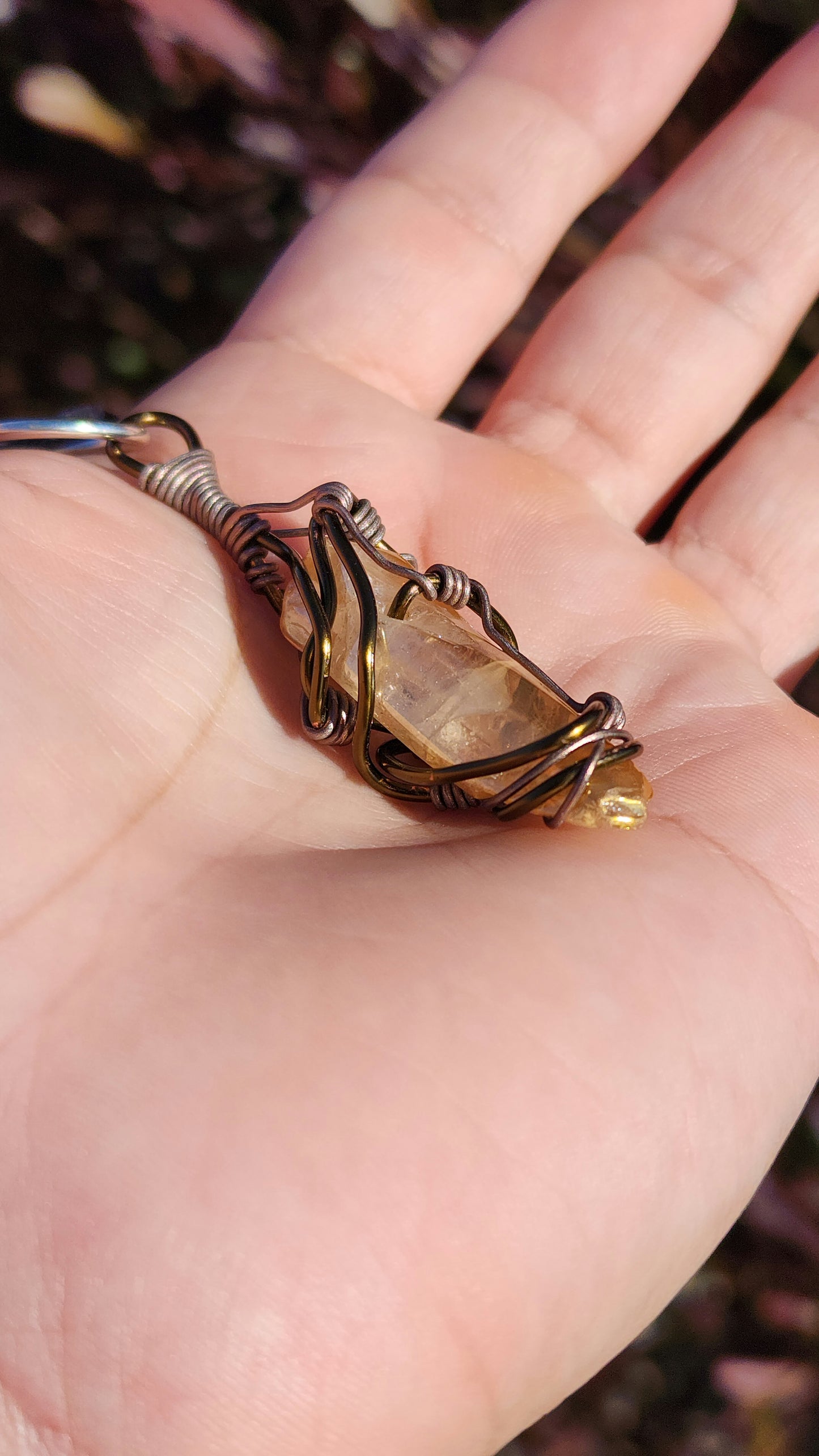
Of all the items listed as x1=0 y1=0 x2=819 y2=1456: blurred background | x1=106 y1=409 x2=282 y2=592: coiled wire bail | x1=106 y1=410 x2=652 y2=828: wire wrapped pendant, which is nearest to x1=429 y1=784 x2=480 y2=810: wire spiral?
x1=106 y1=410 x2=652 y2=828: wire wrapped pendant

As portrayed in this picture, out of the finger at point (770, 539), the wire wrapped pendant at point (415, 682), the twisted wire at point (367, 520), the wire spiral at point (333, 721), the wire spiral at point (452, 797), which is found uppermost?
the finger at point (770, 539)

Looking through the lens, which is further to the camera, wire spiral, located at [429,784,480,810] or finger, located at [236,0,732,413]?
finger, located at [236,0,732,413]

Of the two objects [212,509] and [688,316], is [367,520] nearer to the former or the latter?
[212,509]

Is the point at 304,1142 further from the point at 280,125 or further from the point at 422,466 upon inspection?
the point at 280,125

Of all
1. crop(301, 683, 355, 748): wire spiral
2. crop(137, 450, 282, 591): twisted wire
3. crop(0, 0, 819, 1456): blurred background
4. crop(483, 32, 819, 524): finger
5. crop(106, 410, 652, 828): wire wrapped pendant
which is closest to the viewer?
crop(106, 410, 652, 828): wire wrapped pendant

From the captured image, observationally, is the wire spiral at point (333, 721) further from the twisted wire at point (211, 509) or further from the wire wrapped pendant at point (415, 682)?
the twisted wire at point (211, 509)

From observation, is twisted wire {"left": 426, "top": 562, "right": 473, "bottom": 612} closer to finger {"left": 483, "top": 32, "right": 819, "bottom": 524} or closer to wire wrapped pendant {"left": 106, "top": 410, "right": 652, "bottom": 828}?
wire wrapped pendant {"left": 106, "top": 410, "right": 652, "bottom": 828}

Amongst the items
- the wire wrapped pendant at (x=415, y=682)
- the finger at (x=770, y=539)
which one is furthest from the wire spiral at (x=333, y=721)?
the finger at (x=770, y=539)

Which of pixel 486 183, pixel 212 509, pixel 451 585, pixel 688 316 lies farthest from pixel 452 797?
pixel 486 183
